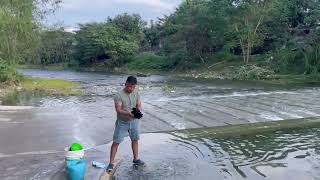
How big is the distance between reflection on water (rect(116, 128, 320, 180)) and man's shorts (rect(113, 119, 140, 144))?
2.16 ft

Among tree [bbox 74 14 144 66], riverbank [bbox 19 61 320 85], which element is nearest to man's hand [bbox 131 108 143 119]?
riverbank [bbox 19 61 320 85]

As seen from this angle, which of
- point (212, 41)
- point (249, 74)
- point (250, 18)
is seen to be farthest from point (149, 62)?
point (249, 74)

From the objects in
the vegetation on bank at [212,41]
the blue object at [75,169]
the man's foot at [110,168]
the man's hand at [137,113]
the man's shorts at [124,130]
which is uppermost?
the vegetation on bank at [212,41]

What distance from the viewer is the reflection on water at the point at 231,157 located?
27.4 ft

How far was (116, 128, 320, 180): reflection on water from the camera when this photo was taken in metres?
8.36

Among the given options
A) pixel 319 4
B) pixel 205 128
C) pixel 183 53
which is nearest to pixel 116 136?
pixel 205 128

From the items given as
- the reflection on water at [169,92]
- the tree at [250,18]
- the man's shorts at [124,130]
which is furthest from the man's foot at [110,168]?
the tree at [250,18]

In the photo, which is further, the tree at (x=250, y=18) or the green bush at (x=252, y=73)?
the tree at (x=250, y=18)

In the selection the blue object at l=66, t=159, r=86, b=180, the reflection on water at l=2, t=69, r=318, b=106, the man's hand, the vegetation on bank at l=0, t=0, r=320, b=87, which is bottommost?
the reflection on water at l=2, t=69, r=318, b=106

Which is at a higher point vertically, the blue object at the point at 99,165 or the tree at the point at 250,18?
the tree at the point at 250,18

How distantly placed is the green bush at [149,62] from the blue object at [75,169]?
5203 centimetres

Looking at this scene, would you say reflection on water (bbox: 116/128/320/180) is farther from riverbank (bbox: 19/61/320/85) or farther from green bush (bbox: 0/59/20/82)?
riverbank (bbox: 19/61/320/85)

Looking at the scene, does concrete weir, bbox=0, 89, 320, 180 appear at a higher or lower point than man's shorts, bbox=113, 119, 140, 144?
lower

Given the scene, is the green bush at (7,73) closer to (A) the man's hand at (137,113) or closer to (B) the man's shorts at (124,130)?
(B) the man's shorts at (124,130)
